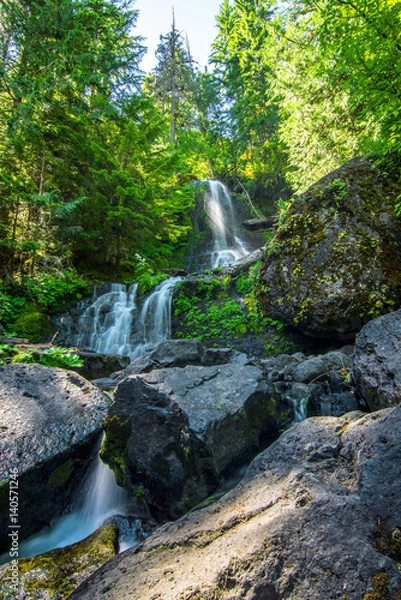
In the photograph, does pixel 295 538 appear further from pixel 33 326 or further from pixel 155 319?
pixel 33 326

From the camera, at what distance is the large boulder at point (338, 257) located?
5.57m

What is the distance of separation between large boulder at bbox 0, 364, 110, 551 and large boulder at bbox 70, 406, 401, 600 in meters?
1.53

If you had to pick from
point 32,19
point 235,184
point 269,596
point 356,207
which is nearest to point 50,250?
point 32,19

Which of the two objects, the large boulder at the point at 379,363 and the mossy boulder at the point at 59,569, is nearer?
the mossy boulder at the point at 59,569

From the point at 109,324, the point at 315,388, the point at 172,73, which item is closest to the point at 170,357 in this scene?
the point at 315,388

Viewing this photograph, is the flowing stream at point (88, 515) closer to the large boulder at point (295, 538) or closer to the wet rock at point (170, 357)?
the large boulder at point (295, 538)

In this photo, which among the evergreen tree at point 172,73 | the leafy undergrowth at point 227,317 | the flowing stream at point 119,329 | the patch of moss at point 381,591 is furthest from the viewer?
the evergreen tree at point 172,73

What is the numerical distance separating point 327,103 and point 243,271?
17.6ft

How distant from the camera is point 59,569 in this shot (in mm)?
2367

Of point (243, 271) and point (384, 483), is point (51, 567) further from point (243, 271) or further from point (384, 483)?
Result: point (243, 271)

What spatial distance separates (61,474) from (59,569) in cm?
84

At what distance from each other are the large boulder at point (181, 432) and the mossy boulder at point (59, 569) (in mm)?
589

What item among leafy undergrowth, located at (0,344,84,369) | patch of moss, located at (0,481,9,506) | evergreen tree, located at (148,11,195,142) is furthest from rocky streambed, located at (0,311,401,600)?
evergreen tree, located at (148,11,195,142)

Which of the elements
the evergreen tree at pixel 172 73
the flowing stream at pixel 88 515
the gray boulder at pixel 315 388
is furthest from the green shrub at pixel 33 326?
the evergreen tree at pixel 172 73
